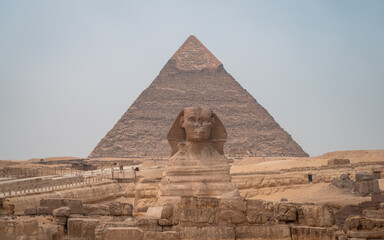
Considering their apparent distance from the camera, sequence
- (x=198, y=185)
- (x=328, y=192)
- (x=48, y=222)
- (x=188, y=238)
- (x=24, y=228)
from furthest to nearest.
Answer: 1. (x=328, y=192)
2. (x=198, y=185)
3. (x=48, y=222)
4. (x=24, y=228)
5. (x=188, y=238)

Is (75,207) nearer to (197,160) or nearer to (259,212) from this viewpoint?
(197,160)

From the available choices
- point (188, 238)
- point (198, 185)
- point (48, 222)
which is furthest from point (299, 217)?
point (198, 185)

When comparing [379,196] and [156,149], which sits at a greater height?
[156,149]

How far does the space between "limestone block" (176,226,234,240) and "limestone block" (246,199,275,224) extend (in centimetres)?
23

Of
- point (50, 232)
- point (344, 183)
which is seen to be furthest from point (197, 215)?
point (344, 183)

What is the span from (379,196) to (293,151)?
187387mm

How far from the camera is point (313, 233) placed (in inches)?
218

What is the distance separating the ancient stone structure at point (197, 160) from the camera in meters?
11.8

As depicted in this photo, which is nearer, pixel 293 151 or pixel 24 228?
pixel 24 228

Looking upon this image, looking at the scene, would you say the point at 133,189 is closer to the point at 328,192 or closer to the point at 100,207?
the point at 328,192

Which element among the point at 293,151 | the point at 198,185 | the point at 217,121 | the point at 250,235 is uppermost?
the point at 293,151

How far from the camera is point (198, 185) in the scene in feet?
38.9

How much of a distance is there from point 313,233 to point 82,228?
2.48 metres

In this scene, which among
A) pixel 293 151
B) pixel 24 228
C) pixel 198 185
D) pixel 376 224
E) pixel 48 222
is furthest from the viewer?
→ pixel 293 151
